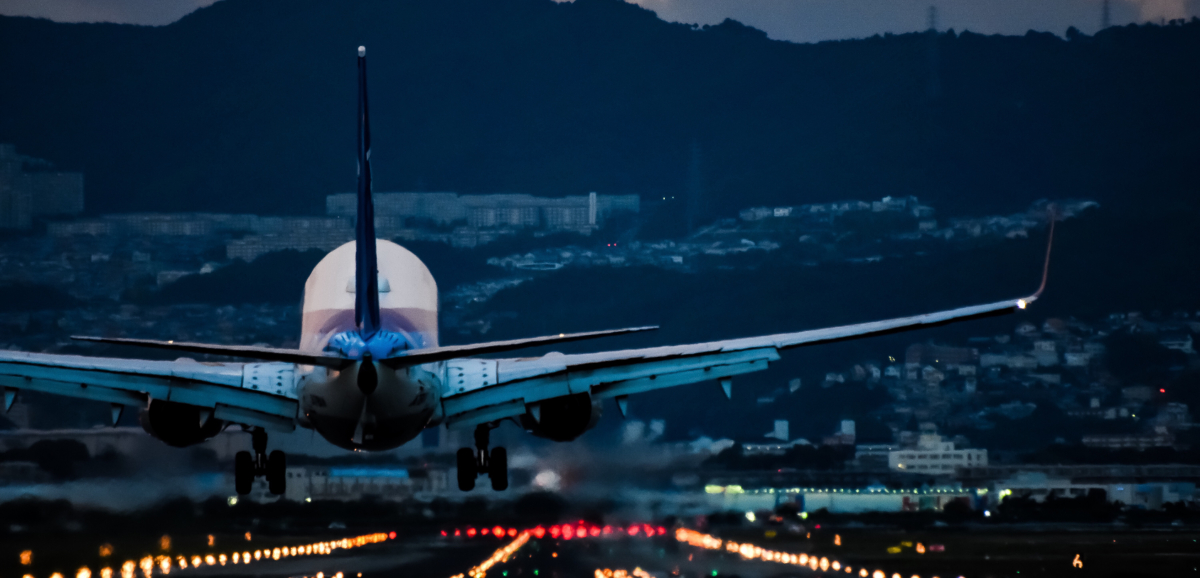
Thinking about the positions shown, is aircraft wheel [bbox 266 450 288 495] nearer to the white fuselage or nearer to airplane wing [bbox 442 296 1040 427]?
the white fuselage

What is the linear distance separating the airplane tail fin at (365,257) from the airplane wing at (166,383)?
3.90 meters

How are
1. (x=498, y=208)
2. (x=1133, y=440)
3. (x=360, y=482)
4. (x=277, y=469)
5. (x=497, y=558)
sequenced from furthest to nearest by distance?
(x=498, y=208), (x=1133, y=440), (x=360, y=482), (x=497, y=558), (x=277, y=469)

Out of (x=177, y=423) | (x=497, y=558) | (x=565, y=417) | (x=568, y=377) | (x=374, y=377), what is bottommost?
(x=497, y=558)

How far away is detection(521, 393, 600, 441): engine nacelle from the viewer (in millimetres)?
35250

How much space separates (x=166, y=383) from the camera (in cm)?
3225

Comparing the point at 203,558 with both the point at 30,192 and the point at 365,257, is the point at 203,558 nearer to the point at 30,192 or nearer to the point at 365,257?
the point at 365,257

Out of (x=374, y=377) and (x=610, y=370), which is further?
(x=610, y=370)

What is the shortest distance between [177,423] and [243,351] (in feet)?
33.4

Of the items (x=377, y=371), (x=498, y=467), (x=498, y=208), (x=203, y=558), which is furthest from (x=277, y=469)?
(x=498, y=208)

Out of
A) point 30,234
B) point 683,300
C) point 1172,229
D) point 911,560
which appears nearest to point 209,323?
point 30,234

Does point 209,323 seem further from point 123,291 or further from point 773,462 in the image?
point 773,462

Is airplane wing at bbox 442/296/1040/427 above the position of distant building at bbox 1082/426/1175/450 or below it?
above

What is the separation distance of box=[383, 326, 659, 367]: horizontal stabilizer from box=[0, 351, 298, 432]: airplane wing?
5626 mm

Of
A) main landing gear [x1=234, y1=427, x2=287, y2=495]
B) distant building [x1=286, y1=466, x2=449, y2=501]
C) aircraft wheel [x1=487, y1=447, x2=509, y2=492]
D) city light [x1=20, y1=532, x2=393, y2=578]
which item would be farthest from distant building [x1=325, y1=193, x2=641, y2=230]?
aircraft wheel [x1=487, y1=447, x2=509, y2=492]
